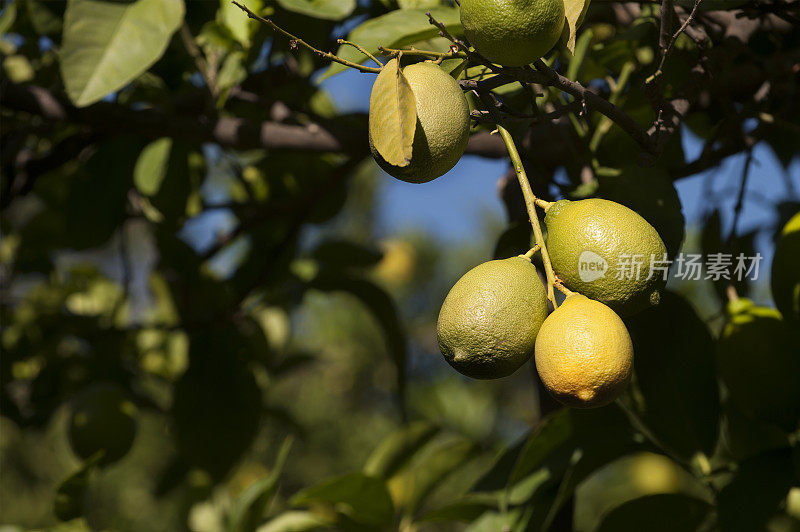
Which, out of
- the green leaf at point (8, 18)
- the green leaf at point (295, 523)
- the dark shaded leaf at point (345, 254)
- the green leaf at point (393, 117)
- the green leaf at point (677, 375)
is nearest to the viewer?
the green leaf at point (393, 117)

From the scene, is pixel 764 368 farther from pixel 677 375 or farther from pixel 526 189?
pixel 526 189

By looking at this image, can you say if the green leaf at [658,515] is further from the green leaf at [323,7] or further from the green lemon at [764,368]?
the green leaf at [323,7]

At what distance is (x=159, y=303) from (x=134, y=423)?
49 centimetres

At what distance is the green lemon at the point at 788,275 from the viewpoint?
78cm

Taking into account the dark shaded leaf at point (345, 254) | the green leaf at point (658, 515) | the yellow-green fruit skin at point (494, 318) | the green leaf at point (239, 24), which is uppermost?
the yellow-green fruit skin at point (494, 318)

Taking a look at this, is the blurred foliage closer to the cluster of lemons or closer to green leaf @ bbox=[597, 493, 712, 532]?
green leaf @ bbox=[597, 493, 712, 532]

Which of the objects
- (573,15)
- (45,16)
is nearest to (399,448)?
(573,15)

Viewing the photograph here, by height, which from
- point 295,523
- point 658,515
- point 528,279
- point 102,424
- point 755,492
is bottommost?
point 102,424

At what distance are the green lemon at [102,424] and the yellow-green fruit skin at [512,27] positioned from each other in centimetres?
96

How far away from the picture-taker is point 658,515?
31.4 inches

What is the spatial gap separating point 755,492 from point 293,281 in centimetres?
99

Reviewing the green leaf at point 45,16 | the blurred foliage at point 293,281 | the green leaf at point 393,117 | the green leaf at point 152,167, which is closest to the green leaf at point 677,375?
the blurred foliage at point 293,281

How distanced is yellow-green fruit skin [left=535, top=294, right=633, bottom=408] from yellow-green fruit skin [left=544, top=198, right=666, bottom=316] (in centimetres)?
3

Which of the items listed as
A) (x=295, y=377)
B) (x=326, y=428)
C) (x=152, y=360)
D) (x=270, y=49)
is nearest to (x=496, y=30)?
(x=270, y=49)
